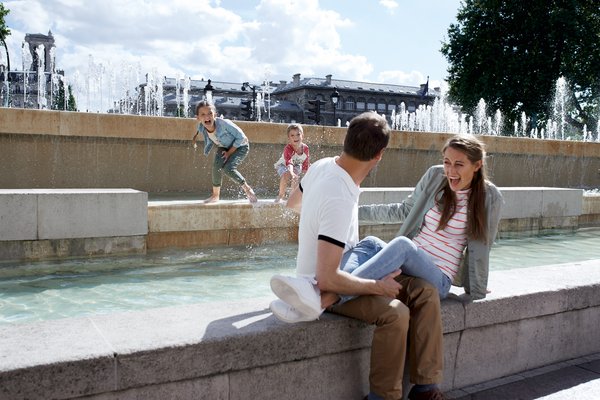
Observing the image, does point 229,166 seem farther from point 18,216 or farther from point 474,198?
point 474,198

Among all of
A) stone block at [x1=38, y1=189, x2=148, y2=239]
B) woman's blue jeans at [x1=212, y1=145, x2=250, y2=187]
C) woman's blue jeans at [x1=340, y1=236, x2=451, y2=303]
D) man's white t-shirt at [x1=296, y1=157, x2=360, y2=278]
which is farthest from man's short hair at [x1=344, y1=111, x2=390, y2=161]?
woman's blue jeans at [x1=212, y1=145, x2=250, y2=187]

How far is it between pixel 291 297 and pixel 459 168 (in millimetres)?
1289

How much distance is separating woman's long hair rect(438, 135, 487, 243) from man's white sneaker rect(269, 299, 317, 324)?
3.65 feet

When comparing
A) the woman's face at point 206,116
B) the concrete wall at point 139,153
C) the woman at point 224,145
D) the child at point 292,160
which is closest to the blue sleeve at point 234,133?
the woman at point 224,145

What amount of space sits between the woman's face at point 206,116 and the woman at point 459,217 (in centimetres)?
475

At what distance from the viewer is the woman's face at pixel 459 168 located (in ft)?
11.1

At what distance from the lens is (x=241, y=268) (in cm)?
634

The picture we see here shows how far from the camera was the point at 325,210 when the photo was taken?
268cm

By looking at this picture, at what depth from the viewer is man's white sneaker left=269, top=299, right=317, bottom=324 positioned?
272 cm

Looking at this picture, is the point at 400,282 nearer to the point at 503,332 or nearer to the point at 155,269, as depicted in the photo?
the point at 503,332

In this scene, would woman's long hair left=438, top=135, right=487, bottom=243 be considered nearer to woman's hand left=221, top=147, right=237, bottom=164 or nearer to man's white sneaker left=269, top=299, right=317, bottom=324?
man's white sneaker left=269, top=299, right=317, bottom=324

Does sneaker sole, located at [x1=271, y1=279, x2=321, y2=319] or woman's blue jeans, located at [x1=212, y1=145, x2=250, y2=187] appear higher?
woman's blue jeans, located at [x1=212, y1=145, x2=250, y2=187]

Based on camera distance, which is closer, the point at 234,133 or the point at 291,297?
the point at 291,297

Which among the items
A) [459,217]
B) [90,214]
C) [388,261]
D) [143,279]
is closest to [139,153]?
[90,214]
